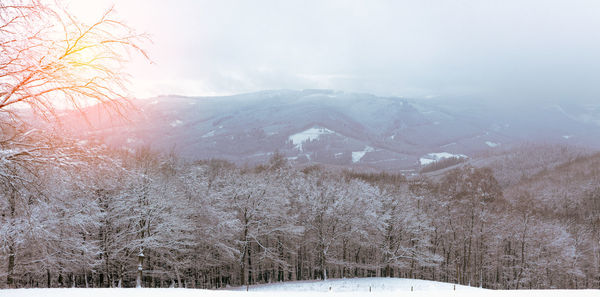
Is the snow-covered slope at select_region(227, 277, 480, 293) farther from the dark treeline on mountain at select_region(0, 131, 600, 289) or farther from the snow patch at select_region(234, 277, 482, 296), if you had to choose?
the dark treeline on mountain at select_region(0, 131, 600, 289)

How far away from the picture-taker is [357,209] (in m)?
45.6

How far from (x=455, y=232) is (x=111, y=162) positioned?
5333 cm

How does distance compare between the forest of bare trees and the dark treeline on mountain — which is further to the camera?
the dark treeline on mountain

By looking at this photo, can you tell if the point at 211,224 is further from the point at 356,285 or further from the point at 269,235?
the point at 356,285

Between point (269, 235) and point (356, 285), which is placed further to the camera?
point (269, 235)

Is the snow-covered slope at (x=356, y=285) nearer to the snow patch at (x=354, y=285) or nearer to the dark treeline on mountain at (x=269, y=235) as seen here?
the snow patch at (x=354, y=285)

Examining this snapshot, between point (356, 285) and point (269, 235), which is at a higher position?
point (269, 235)

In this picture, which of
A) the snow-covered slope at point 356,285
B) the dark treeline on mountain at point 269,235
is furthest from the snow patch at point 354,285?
the dark treeline on mountain at point 269,235

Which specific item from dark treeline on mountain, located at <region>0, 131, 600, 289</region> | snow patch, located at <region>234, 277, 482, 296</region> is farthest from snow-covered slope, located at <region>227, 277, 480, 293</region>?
dark treeline on mountain, located at <region>0, 131, 600, 289</region>

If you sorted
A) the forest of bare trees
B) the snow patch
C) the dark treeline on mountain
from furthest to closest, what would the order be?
the snow patch < the dark treeline on mountain < the forest of bare trees

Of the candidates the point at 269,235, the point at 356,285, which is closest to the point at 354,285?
the point at 356,285

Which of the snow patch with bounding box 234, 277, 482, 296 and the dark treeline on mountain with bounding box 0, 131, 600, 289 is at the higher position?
the dark treeline on mountain with bounding box 0, 131, 600, 289

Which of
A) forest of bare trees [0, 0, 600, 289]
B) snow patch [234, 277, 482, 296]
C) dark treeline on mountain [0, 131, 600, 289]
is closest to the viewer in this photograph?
forest of bare trees [0, 0, 600, 289]

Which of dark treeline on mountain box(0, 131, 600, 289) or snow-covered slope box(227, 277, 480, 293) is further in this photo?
snow-covered slope box(227, 277, 480, 293)
